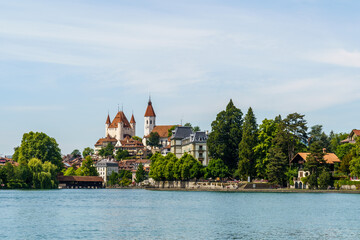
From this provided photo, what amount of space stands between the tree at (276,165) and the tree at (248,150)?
4.73m

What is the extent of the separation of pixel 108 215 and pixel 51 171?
72.2 metres

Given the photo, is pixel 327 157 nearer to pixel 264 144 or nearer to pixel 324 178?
pixel 264 144

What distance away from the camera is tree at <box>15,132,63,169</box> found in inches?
4865

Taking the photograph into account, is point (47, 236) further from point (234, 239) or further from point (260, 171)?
point (260, 171)

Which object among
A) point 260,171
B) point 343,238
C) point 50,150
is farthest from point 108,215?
point 50,150

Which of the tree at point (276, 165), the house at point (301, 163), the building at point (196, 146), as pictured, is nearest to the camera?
the tree at point (276, 165)

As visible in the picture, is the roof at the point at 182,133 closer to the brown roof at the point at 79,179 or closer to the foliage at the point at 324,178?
the brown roof at the point at 79,179

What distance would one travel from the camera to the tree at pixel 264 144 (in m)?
92.5

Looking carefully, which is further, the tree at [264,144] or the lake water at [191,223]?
the tree at [264,144]

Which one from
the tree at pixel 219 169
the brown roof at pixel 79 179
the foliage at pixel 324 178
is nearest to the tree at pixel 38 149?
the brown roof at pixel 79 179

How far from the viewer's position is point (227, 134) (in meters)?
103

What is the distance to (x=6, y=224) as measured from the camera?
39594mm

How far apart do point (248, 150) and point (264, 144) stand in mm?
2650

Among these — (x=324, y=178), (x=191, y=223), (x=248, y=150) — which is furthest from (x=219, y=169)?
(x=191, y=223)
